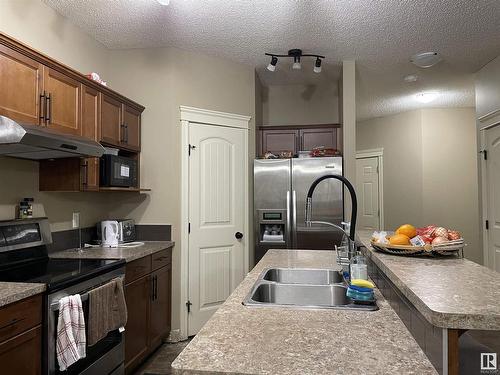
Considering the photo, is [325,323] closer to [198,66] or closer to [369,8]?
[369,8]

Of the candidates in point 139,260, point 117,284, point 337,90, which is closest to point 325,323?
point 117,284

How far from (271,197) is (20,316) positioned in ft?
8.38

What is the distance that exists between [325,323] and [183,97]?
2.79 metres

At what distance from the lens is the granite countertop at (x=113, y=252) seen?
2.53m

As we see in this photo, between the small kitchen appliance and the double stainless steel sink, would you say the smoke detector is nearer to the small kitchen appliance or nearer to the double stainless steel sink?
the double stainless steel sink

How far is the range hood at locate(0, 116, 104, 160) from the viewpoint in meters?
1.76

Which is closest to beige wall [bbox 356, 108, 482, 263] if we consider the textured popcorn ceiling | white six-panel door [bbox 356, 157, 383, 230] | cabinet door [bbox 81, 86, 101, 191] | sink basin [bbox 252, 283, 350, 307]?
white six-panel door [bbox 356, 157, 383, 230]

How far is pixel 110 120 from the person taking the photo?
289 cm

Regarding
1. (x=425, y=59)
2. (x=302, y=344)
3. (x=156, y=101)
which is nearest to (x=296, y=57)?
(x=425, y=59)

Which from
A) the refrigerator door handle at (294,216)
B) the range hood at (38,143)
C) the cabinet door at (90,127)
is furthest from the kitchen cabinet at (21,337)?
the refrigerator door handle at (294,216)

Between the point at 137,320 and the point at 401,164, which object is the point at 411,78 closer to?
the point at 401,164

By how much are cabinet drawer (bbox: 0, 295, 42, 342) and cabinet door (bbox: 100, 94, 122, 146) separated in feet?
4.72

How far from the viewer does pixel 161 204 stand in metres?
3.35

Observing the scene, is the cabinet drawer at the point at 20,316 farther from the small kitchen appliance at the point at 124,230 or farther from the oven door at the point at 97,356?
the small kitchen appliance at the point at 124,230
